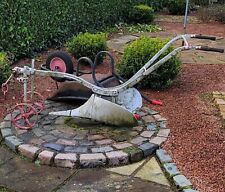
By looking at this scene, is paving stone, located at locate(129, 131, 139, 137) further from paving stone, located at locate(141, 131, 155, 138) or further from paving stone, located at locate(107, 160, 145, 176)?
paving stone, located at locate(107, 160, 145, 176)

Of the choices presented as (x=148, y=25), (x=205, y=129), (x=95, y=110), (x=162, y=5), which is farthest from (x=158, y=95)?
(x=162, y=5)

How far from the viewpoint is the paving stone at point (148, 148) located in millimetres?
3684

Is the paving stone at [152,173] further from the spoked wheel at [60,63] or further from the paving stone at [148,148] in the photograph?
the spoked wheel at [60,63]

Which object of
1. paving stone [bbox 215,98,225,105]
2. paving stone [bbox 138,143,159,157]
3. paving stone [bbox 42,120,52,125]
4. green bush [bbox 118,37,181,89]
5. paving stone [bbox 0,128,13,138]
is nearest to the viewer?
paving stone [bbox 138,143,159,157]

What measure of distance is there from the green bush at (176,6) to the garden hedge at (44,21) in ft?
13.4

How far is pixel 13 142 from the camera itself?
12.3 feet

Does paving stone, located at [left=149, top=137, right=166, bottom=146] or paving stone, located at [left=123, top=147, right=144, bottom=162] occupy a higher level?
paving stone, located at [left=149, top=137, right=166, bottom=146]

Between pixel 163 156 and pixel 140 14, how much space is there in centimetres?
777

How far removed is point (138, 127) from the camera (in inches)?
164

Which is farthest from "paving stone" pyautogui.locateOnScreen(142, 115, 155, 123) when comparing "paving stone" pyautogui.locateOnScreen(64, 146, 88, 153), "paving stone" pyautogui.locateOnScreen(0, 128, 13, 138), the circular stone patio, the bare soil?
"paving stone" pyautogui.locateOnScreen(0, 128, 13, 138)

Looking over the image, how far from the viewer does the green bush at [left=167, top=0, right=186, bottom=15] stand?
1350 centimetres

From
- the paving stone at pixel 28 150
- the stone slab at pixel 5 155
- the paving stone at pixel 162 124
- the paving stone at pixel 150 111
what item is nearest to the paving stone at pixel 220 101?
the paving stone at pixel 150 111

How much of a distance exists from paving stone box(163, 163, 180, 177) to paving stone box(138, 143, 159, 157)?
0.82 feet

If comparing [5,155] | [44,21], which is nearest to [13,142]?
[5,155]
